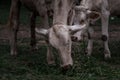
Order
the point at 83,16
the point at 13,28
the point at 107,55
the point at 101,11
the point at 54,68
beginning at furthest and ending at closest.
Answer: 1. the point at 13,28
2. the point at 101,11
3. the point at 107,55
4. the point at 83,16
5. the point at 54,68

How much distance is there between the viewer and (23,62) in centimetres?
902

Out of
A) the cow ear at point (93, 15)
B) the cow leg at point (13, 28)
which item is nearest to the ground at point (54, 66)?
the cow leg at point (13, 28)

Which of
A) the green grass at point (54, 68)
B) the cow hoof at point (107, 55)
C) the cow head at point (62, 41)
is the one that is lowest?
the green grass at point (54, 68)

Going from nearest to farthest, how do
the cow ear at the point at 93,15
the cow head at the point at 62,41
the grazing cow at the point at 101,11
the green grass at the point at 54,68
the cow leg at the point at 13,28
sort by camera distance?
1. the cow head at the point at 62,41
2. the green grass at the point at 54,68
3. the cow ear at the point at 93,15
4. the grazing cow at the point at 101,11
5. the cow leg at the point at 13,28

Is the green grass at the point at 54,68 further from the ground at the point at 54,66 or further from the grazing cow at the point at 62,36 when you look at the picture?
the grazing cow at the point at 62,36

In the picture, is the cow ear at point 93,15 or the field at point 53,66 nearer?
the field at point 53,66

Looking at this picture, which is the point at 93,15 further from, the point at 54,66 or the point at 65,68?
the point at 65,68

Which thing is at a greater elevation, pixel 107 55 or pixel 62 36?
pixel 62 36

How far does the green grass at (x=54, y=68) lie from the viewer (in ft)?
24.0

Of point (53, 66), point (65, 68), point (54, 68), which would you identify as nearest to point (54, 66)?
point (53, 66)

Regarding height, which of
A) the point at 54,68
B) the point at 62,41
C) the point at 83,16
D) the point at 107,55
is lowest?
the point at 54,68

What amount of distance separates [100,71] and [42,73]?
1.14 m

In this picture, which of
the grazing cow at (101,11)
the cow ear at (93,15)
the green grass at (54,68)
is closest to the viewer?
the green grass at (54,68)

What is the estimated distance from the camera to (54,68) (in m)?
7.93
